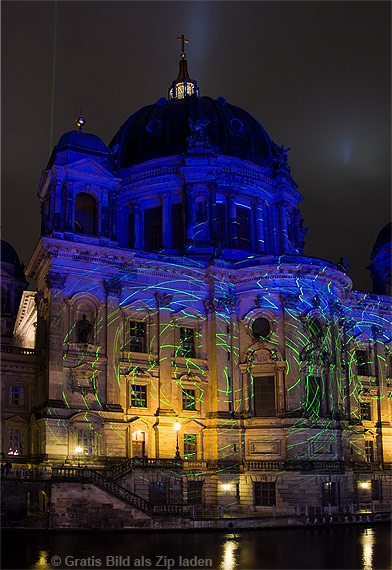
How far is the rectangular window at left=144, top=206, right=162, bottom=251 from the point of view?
202 ft

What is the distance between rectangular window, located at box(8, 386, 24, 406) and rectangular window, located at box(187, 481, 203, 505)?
42.2 feet

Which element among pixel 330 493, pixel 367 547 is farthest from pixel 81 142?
pixel 367 547

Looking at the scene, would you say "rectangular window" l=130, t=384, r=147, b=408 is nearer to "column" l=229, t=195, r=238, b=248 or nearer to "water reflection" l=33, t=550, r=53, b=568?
"column" l=229, t=195, r=238, b=248

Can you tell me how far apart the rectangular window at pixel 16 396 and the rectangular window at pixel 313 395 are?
63.8 ft

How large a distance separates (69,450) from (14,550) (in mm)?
14545

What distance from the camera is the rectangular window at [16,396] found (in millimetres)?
50969

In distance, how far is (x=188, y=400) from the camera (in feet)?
168

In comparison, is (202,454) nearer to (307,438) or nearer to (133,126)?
(307,438)

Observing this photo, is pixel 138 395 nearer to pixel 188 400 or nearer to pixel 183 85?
pixel 188 400

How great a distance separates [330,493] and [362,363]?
48.7 feet

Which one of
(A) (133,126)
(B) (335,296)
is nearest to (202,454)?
(B) (335,296)

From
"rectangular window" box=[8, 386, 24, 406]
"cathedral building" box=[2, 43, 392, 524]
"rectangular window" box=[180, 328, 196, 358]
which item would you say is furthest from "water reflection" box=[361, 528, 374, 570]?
"rectangular window" box=[8, 386, 24, 406]

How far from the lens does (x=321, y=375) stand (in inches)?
2066

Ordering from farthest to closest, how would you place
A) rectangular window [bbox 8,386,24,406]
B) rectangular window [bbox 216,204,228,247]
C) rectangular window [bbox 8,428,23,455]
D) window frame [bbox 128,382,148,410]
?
rectangular window [bbox 216,204,228,247] → rectangular window [bbox 8,386,24,406] → rectangular window [bbox 8,428,23,455] → window frame [bbox 128,382,148,410]
